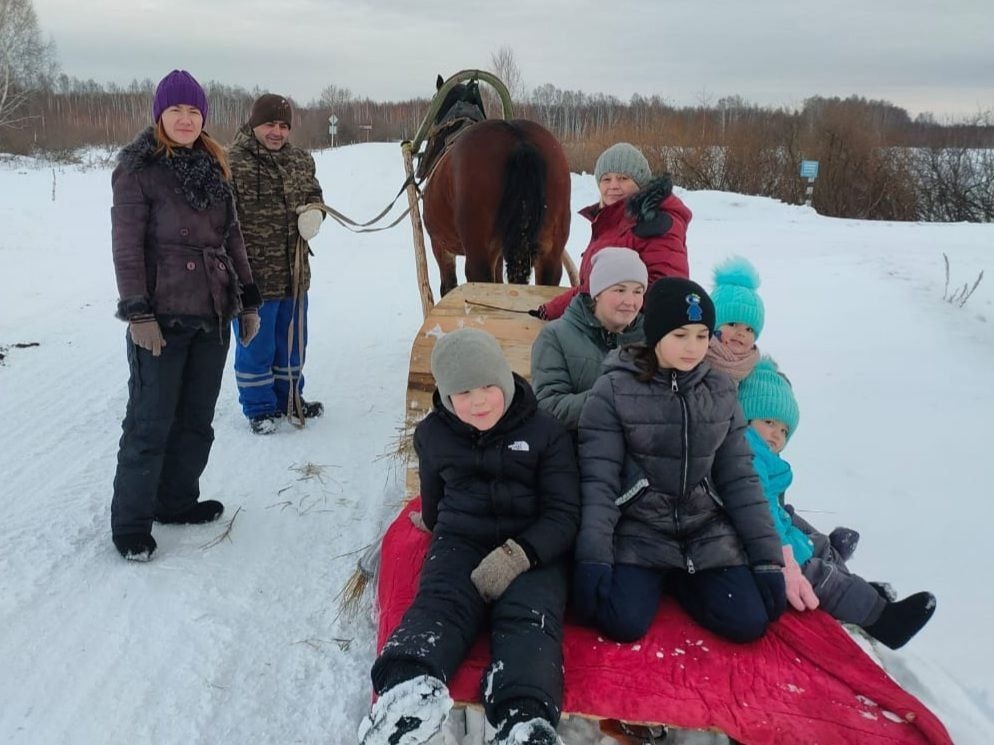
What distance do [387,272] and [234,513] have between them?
20.4ft

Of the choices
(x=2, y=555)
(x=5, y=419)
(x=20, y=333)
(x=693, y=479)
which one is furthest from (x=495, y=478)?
(x=20, y=333)

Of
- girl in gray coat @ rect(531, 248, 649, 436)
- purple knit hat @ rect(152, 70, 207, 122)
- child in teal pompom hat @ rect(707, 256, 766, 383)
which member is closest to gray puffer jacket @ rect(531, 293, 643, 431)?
girl in gray coat @ rect(531, 248, 649, 436)

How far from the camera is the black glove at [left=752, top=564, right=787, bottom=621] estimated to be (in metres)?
1.97

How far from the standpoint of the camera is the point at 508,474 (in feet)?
6.85

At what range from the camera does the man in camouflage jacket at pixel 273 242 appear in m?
3.79

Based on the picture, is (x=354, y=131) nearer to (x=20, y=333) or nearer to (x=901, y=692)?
(x=20, y=333)

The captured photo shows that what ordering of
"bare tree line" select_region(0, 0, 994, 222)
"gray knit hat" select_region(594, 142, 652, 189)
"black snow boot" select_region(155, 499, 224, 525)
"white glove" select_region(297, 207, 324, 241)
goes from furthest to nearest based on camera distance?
"bare tree line" select_region(0, 0, 994, 222), "white glove" select_region(297, 207, 324, 241), "black snow boot" select_region(155, 499, 224, 525), "gray knit hat" select_region(594, 142, 652, 189)

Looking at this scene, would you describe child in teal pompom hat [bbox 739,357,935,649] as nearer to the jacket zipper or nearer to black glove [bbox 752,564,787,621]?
black glove [bbox 752,564,787,621]

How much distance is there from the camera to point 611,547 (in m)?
2.03

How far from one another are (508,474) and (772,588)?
81cm

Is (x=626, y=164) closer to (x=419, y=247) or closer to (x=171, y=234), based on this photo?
(x=171, y=234)

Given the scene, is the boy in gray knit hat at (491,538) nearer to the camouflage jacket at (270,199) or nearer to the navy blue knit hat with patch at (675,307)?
the navy blue knit hat with patch at (675,307)

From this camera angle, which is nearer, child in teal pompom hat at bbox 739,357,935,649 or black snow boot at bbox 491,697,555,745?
black snow boot at bbox 491,697,555,745

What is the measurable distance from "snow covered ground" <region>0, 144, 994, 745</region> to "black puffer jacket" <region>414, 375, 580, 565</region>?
586 millimetres
